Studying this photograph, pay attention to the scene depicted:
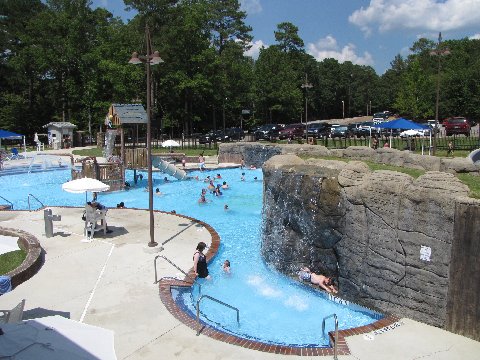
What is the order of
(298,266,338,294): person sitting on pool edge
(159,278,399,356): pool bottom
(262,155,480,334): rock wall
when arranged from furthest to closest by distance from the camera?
1. (298,266,338,294): person sitting on pool edge
2. (262,155,480,334): rock wall
3. (159,278,399,356): pool bottom

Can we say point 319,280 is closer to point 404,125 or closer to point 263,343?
point 263,343

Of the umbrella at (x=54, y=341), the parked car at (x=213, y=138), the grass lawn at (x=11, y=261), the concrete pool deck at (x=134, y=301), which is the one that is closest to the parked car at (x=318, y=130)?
the parked car at (x=213, y=138)

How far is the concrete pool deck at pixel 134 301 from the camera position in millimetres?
7676

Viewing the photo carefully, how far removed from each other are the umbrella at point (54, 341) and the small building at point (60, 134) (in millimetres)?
45236

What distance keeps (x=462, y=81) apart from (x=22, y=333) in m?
66.4

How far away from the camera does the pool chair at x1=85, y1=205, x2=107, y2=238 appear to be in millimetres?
14188

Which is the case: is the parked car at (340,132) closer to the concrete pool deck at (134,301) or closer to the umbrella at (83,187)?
the concrete pool deck at (134,301)

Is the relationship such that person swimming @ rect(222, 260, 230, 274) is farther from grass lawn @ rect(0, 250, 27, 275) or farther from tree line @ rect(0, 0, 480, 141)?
tree line @ rect(0, 0, 480, 141)

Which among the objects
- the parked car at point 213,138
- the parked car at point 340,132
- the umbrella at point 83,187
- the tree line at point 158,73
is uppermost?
the tree line at point 158,73

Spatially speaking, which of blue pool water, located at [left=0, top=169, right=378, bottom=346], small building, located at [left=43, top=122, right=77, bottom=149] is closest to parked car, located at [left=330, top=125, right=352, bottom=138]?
blue pool water, located at [left=0, top=169, right=378, bottom=346]

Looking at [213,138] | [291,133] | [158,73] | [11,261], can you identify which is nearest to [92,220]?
[11,261]

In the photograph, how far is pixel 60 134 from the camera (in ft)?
155

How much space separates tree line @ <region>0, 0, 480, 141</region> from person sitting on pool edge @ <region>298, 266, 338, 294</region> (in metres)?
35.8

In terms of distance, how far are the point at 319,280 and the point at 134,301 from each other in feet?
15.6
